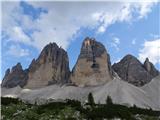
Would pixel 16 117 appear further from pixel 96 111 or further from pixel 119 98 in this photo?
pixel 119 98

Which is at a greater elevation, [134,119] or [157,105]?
[157,105]

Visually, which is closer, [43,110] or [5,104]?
[43,110]

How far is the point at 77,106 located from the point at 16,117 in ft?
31.0

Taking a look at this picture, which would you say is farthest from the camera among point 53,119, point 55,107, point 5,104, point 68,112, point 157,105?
point 157,105

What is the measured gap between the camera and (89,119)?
1692 inches

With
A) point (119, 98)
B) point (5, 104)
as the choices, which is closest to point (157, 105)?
point (119, 98)

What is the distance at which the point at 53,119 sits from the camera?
4272cm

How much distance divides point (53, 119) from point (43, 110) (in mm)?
5637

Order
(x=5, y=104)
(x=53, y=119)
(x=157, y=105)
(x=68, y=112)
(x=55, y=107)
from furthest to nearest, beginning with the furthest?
(x=157, y=105)
(x=5, y=104)
(x=55, y=107)
(x=68, y=112)
(x=53, y=119)

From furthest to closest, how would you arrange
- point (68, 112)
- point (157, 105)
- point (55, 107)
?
point (157, 105) < point (55, 107) < point (68, 112)

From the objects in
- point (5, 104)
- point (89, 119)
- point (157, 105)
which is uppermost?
point (157, 105)

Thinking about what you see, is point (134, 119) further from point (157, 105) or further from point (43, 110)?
point (157, 105)

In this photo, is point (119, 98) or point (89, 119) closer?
point (89, 119)

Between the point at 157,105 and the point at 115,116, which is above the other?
the point at 157,105
